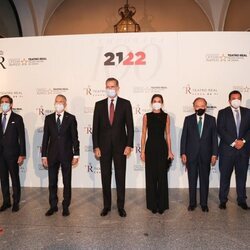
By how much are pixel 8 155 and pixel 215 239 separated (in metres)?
2.60

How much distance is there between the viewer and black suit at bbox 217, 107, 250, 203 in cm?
386

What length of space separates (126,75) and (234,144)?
2.03 meters

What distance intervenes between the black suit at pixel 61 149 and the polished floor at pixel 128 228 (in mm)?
354

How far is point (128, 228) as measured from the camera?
130 inches

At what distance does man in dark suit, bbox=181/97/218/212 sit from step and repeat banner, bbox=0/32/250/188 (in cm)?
103

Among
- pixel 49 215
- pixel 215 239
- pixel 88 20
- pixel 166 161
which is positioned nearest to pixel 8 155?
pixel 49 215

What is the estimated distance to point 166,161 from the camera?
3.79 meters

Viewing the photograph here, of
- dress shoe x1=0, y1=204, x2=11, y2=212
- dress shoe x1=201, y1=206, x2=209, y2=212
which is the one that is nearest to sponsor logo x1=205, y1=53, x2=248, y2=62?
dress shoe x1=201, y1=206, x2=209, y2=212

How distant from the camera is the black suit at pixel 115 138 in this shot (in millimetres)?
3691

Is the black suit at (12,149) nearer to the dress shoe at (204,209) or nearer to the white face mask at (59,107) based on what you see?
the white face mask at (59,107)

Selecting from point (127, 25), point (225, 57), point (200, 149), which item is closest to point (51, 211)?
point (200, 149)

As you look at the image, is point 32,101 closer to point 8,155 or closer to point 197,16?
point 8,155

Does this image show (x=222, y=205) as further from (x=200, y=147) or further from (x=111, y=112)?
(x=111, y=112)

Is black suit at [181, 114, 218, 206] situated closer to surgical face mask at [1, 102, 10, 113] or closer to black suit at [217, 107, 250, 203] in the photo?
black suit at [217, 107, 250, 203]
